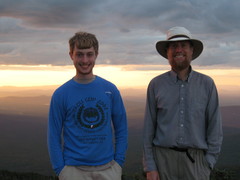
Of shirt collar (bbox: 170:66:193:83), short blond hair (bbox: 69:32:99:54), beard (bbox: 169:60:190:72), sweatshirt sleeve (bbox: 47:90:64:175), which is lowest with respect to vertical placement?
sweatshirt sleeve (bbox: 47:90:64:175)

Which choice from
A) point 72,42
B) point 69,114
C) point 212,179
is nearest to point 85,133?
point 69,114

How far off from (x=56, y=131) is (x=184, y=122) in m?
1.74

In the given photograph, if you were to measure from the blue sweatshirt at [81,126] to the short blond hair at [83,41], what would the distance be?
1.58 ft

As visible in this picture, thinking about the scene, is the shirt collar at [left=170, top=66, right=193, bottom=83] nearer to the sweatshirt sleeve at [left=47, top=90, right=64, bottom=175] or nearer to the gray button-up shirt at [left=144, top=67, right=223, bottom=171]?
the gray button-up shirt at [left=144, top=67, right=223, bottom=171]

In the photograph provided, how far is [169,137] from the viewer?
450cm

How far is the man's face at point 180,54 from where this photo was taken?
4.48 metres

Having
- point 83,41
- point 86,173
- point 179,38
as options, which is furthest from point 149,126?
point 83,41

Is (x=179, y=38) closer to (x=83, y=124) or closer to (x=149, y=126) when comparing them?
(x=149, y=126)

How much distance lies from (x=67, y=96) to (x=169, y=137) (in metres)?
1.49

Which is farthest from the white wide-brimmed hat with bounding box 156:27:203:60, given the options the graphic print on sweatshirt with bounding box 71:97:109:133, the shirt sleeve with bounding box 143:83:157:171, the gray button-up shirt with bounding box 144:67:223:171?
the graphic print on sweatshirt with bounding box 71:97:109:133

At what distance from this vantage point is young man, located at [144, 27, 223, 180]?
448 centimetres

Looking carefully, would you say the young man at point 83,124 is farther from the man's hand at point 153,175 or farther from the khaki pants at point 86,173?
the man's hand at point 153,175

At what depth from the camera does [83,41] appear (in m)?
4.42

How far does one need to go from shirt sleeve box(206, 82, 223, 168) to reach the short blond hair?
174cm
